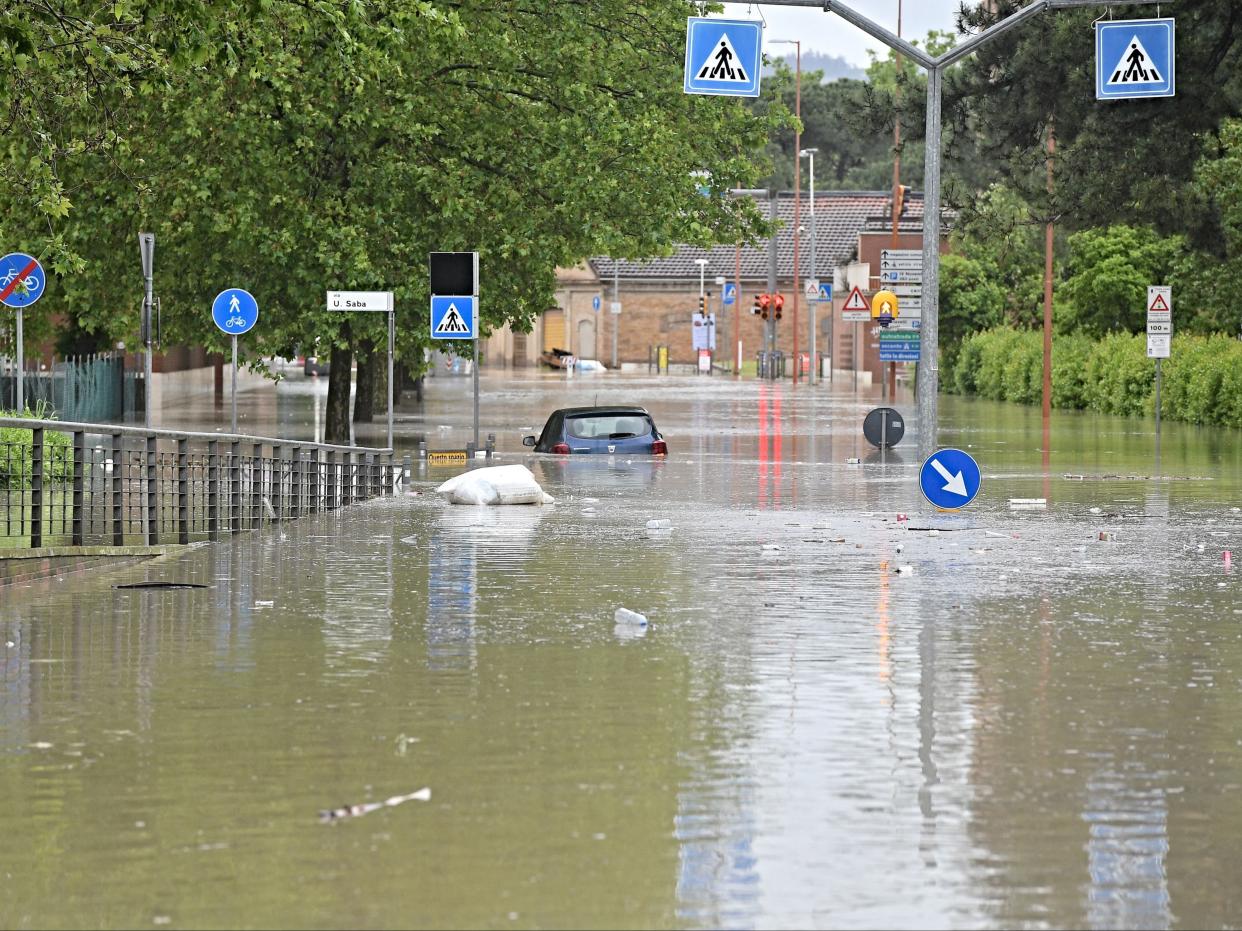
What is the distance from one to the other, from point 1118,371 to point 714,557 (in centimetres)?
4363

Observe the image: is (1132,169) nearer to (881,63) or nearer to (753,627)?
(753,627)

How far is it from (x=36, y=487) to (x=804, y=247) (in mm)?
122893

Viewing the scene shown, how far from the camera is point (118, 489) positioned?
67.2 ft

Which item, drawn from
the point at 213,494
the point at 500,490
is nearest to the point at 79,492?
the point at 213,494

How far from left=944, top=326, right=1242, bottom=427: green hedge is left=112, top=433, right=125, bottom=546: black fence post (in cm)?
3442

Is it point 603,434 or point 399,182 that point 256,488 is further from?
point 399,182

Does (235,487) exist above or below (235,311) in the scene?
below

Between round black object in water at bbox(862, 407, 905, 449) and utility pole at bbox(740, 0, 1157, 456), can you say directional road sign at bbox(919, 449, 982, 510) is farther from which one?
round black object in water at bbox(862, 407, 905, 449)

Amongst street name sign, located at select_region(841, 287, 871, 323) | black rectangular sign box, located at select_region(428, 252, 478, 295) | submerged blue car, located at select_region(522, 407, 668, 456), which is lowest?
submerged blue car, located at select_region(522, 407, 668, 456)

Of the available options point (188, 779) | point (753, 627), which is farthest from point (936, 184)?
point (188, 779)

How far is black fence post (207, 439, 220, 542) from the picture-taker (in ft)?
74.1

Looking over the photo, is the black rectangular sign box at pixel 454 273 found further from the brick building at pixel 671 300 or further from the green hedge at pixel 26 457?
the brick building at pixel 671 300

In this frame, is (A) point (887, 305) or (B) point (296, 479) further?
(A) point (887, 305)

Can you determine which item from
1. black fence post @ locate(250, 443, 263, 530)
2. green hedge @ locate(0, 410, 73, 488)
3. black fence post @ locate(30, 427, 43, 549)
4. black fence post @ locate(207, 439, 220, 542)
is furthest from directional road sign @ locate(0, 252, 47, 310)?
black fence post @ locate(30, 427, 43, 549)
